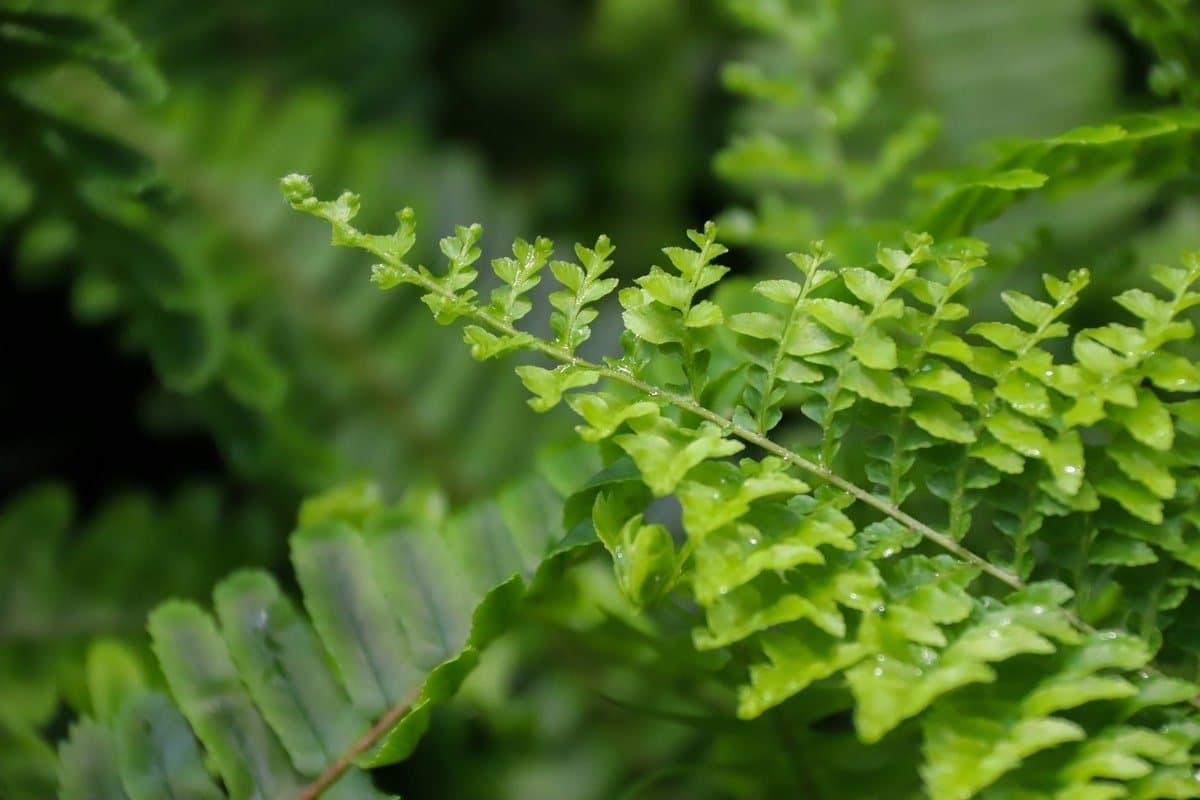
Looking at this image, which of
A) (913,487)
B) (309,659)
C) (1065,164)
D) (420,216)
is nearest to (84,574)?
(309,659)

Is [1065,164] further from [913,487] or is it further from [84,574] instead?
[84,574]

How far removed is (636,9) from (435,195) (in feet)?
1.21

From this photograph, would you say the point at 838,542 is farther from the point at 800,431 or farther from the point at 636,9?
the point at 636,9

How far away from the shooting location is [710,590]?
49 centimetres

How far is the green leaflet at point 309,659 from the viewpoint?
0.66 meters

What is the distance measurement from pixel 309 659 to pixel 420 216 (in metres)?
0.73

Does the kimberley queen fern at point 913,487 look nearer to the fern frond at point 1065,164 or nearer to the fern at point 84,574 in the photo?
the fern frond at point 1065,164

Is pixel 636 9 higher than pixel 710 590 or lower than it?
higher

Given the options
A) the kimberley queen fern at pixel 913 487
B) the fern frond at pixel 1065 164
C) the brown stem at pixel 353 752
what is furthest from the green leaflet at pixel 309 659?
the fern frond at pixel 1065 164

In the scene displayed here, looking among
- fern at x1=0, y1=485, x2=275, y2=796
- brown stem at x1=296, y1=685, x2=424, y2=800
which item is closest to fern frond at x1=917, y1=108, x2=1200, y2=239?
brown stem at x1=296, y1=685, x2=424, y2=800

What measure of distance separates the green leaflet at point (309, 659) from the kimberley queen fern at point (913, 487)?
0.44 ft

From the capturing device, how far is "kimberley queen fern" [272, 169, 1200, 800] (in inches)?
19.8

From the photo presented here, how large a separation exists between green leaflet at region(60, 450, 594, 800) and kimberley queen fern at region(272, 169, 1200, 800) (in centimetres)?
13

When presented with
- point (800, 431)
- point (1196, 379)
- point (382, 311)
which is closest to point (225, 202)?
point (382, 311)
